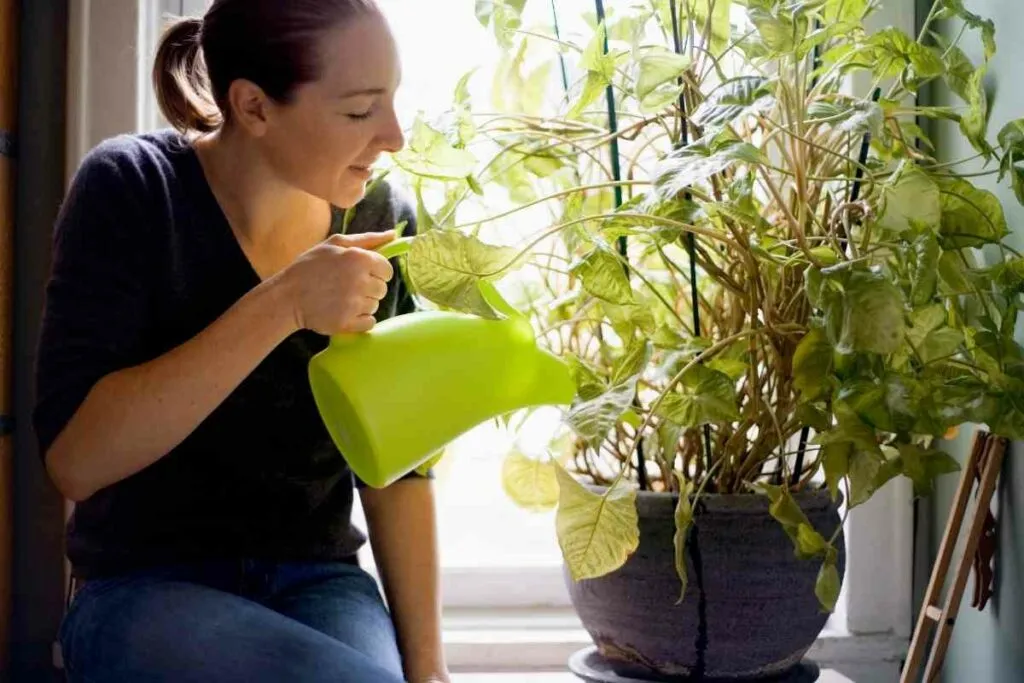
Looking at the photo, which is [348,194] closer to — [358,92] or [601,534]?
[358,92]

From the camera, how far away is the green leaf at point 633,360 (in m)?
1.10

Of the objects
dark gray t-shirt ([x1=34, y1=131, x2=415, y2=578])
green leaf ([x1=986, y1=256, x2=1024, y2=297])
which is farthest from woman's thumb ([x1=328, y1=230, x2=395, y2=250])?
green leaf ([x1=986, y1=256, x2=1024, y2=297])

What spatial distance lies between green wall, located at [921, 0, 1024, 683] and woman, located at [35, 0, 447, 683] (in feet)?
1.90

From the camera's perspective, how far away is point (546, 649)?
63.6 inches

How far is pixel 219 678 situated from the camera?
1036 mm

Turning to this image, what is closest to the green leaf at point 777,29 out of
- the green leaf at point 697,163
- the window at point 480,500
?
the green leaf at point 697,163

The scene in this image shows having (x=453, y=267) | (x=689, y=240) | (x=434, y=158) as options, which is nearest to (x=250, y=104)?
(x=434, y=158)

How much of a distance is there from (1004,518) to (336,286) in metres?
0.71

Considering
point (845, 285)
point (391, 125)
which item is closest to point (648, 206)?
point (845, 285)

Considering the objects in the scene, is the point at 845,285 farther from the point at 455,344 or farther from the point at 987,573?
the point at 987,573

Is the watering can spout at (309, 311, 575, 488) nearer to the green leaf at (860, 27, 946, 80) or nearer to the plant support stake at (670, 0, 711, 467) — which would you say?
the plant support stake at (670, 0, 711, 467)

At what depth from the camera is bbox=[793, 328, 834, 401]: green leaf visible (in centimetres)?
104

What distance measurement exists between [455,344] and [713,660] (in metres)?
0.44

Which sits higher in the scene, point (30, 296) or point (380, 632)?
point (30, 296)
